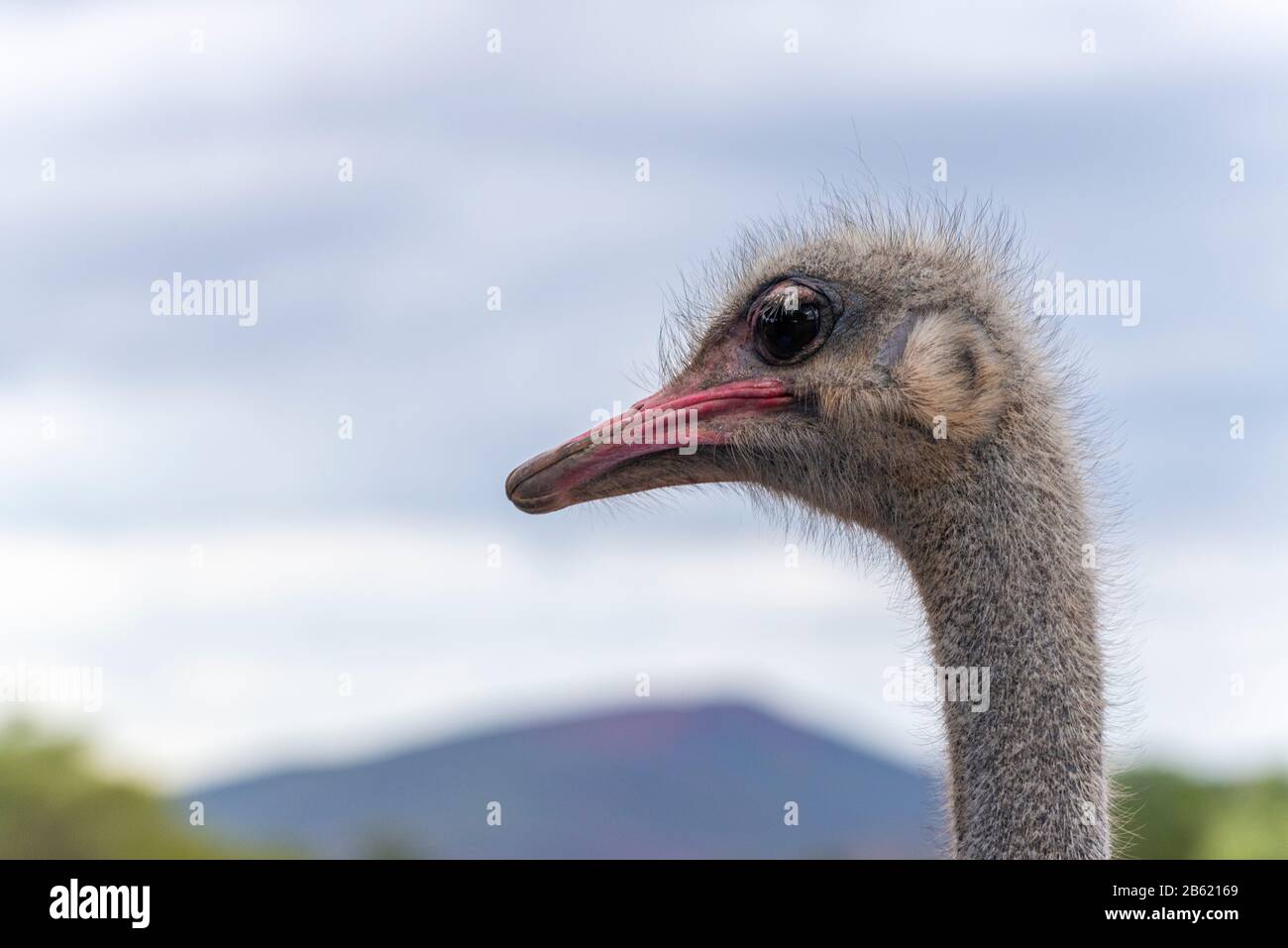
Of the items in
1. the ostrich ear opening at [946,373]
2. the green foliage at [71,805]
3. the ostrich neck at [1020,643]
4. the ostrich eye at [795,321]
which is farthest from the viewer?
the green foliage at [71,805]

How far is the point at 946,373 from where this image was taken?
13.8 feet

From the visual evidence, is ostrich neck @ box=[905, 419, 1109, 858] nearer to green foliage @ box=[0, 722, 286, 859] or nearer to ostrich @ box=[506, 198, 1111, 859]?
ostrich @ box=[506, 198, 1111, 859]

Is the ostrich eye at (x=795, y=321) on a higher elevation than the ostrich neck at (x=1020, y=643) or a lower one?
higher

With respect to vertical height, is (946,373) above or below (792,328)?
below

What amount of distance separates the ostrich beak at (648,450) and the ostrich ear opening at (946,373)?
0.33 m

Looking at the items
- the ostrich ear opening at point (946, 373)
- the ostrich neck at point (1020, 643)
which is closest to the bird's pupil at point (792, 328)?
the ostrich ear opening at point (946, 373)

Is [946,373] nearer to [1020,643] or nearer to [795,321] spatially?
[795,321]

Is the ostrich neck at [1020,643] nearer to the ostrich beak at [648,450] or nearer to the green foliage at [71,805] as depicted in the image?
the ostrich beak at [648,450]

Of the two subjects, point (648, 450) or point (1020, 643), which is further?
point (648, 450)

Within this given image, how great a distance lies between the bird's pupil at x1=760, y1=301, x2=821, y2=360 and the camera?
172 inches

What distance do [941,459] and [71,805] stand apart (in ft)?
108

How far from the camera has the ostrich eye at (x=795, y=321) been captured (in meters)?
4.38

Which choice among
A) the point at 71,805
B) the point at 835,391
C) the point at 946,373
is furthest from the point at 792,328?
the point at 71,805

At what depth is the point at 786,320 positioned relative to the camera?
440cm
